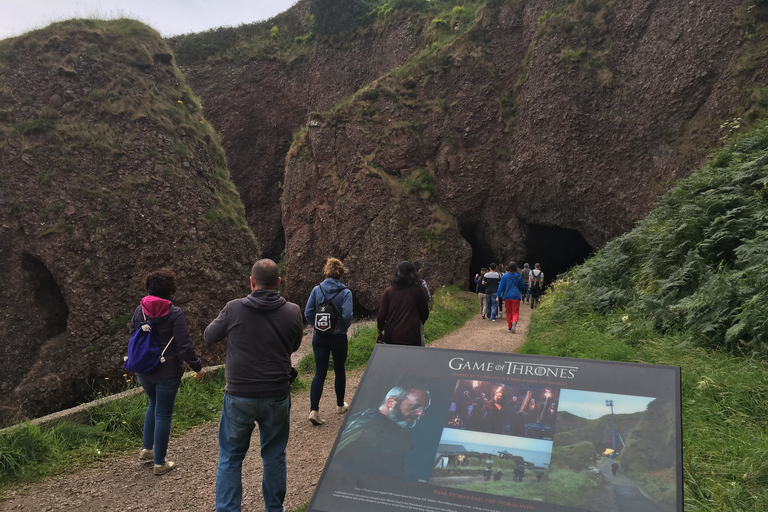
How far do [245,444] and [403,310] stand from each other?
2.78m

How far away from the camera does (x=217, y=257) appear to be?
529 inches

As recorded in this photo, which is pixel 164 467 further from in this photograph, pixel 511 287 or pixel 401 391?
pixel 511 287

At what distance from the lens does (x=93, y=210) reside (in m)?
12.2

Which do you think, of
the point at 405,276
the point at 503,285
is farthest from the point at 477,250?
the point at 405,276

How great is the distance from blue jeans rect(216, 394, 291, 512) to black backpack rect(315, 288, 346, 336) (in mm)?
1966

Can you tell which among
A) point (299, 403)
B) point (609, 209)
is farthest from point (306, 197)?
point (299, 403)

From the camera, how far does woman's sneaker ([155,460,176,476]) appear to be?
509 cm

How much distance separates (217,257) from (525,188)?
1403 cm

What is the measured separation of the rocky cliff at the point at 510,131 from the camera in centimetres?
1708

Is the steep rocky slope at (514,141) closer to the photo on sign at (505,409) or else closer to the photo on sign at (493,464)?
the photo on sign at (505,409)

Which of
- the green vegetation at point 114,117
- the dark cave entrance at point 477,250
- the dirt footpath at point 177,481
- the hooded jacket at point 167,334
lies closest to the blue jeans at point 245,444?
the dirt footpath at point 177,481

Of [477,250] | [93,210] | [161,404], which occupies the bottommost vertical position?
[477,250]

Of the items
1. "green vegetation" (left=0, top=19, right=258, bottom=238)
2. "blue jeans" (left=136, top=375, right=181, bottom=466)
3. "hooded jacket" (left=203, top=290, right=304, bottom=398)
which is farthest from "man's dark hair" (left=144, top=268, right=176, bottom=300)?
"green vegetation" (left=0, top=19, right=258, bottom=238)

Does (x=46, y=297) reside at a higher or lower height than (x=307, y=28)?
lower
